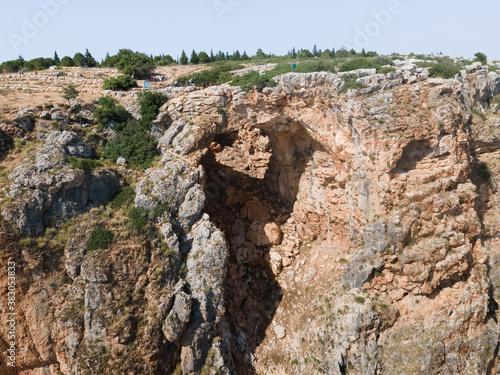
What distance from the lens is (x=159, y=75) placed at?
130 feet

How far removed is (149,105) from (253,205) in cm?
1374

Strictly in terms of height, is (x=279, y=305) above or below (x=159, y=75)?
below

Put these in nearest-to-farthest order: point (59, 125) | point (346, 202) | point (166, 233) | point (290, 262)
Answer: point (166, 233)
point (59, 125)
point (346, 202)
point (290, 262)

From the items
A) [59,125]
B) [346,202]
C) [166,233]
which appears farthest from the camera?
[346,202]

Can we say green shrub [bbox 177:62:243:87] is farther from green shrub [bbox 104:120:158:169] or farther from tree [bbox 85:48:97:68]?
tree [bbox 85:48:97:68]

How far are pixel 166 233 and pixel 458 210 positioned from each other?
71.3ft

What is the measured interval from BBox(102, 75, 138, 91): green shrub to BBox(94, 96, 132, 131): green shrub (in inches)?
136

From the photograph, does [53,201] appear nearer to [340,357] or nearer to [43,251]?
[43,251]

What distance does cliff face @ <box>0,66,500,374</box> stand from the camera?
20.8m

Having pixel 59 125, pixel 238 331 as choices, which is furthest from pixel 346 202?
pixel 59 125

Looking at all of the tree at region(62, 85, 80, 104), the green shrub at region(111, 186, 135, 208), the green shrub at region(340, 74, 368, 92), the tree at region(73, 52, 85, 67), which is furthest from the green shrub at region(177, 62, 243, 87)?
the tree at region(73, 52, 85, 67)

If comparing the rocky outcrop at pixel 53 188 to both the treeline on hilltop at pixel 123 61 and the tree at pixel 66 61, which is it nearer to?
the treeline on hilltop at pixel 123 61

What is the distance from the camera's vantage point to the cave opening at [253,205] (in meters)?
28.0

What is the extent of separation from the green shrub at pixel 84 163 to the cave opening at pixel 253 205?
29.5 ft
